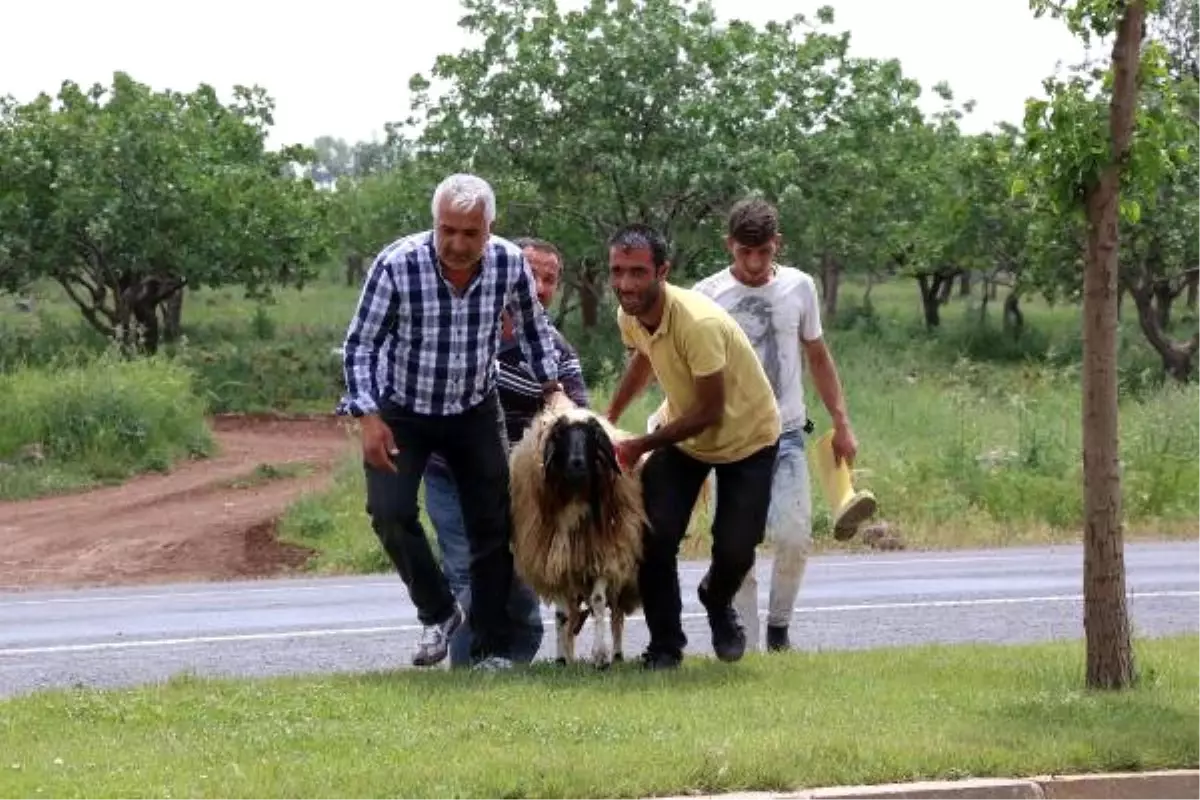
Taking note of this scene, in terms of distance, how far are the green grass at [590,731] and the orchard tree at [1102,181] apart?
0.62 metres

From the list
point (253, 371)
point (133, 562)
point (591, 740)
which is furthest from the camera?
point (253, 371)

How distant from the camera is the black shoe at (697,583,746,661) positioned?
28.8 feet

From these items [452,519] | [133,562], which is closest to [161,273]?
[133,562]

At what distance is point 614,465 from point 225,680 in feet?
6.54

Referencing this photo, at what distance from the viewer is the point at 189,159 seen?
36.8 metres

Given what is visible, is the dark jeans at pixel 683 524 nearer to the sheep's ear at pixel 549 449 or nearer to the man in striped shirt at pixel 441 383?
the sheep's ear at pixel 549 449

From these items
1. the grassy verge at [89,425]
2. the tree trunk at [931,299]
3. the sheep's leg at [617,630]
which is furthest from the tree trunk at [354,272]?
the sheep's leg at [617,630]

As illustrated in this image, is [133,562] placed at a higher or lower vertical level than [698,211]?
lower

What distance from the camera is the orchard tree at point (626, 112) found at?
32.0 metres

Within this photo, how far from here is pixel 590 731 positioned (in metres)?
6.90

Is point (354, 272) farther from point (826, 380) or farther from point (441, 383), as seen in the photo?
point (441, 383)

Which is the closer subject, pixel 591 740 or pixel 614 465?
pixel 591 740

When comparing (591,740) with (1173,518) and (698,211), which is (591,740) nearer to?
(1173,518)

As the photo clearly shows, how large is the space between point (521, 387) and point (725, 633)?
1.50 metres
